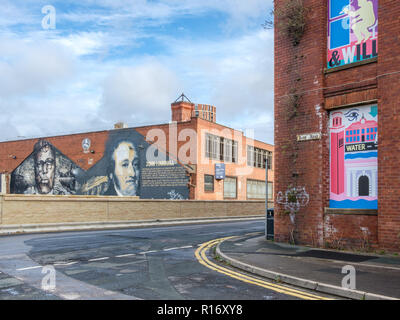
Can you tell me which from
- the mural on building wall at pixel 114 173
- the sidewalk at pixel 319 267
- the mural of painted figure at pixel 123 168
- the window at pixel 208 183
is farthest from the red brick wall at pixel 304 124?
the mural of painted figure at pixel 123 168

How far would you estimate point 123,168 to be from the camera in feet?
145

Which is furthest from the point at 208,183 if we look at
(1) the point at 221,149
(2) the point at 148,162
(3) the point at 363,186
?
(3) the point at 363,186

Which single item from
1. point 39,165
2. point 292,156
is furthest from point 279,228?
point 39,165

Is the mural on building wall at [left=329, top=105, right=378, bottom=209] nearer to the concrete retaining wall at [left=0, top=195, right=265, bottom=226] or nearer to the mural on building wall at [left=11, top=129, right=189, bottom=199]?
the concrete retaining wall at [left=0, top=195, right=265, bottom=226]

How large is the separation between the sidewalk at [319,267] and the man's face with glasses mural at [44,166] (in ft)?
136

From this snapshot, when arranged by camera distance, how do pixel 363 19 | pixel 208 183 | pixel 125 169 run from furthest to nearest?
pixel 125 169, pixel 208 183, pixel 363 19

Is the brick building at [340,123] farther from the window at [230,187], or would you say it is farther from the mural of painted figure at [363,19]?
the window at [230,187]

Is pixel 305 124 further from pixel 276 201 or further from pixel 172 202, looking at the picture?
pixel 172 202

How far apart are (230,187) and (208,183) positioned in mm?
5347

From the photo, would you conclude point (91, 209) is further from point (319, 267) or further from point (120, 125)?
point (120, 125)

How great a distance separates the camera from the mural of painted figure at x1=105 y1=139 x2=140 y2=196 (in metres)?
43.3

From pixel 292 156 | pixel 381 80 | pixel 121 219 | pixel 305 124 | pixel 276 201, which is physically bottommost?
pixel 121 219
